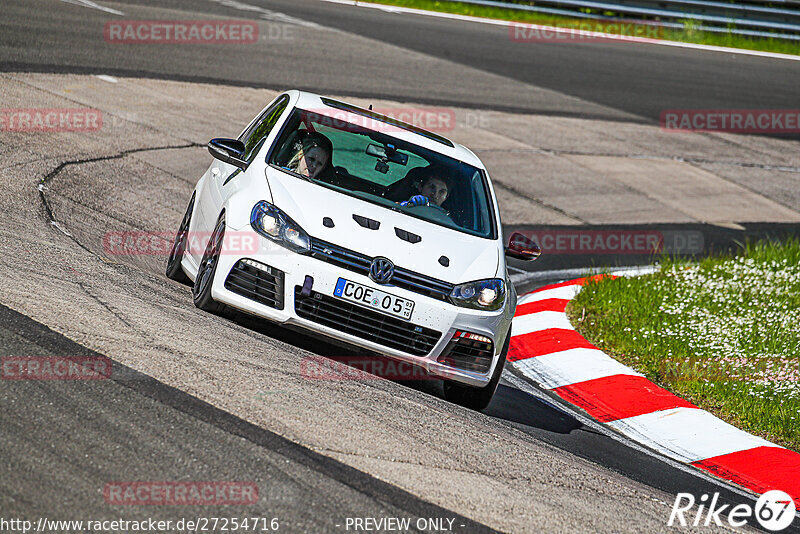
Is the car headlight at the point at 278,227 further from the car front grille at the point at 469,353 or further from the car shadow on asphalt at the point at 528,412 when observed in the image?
the car shadow on asphalt at the point at 528,412

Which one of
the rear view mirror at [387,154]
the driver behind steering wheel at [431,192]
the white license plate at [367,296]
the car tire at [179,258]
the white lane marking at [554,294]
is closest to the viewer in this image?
the white license plate at [367,296]

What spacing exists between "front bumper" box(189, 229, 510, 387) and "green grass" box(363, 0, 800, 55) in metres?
20.0

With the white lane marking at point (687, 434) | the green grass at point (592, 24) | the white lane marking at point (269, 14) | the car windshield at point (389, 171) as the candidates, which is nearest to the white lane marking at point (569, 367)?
the white lane marking at point (687, 434)

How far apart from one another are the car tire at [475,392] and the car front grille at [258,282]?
1278 mm

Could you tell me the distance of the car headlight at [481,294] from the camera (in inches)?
234

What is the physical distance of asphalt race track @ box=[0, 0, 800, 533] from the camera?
396 cm

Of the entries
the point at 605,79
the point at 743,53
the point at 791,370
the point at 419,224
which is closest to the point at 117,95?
the point at 419,224

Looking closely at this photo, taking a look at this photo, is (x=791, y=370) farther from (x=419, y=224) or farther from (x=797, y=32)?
(x=797, y=32)

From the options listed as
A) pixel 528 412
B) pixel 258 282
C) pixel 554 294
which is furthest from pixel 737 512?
pixel 554 294

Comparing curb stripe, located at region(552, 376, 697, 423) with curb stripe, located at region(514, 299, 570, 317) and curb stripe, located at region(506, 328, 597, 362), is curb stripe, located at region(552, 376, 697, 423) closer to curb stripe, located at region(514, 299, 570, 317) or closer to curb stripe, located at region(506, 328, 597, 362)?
curb stripe, located at region(506, 328, 597, 362)

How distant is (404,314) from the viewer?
18.9 feet

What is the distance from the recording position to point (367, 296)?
5711mm

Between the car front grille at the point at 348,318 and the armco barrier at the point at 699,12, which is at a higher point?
the armco barrier at the point at 699,12

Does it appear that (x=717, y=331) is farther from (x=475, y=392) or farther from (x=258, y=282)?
(x=258, y=282)
